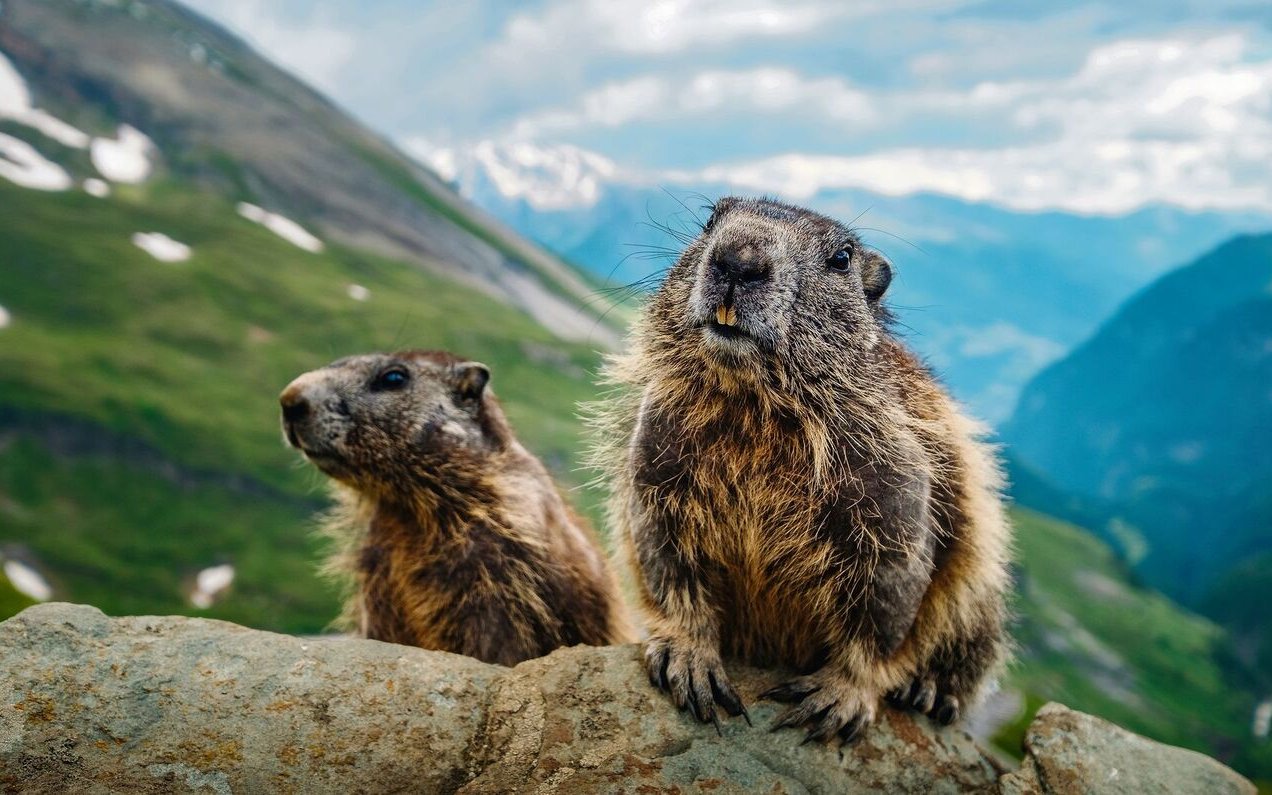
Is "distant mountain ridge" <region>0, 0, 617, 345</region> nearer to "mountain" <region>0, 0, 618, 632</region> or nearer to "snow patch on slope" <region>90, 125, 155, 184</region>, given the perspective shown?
"mountain" <region>0, 0, 618, 632</region>

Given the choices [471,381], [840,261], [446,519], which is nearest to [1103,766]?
[840,261]

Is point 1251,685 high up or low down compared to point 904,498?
A: down

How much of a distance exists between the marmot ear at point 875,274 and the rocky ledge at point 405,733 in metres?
2.95

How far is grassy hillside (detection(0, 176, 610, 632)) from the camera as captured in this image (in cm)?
6838

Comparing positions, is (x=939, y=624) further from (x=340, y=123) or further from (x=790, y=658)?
(x=340, y=123)

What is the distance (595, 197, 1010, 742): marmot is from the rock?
0.67 metres

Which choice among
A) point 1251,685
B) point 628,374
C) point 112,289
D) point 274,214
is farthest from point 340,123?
point 628,374

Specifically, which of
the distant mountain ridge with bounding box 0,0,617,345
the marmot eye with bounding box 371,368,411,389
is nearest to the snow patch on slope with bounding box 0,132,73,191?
the distant mountain ridge with bounding box 0,0,617,345

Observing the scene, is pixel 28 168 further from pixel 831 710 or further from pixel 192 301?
pixel 831 710

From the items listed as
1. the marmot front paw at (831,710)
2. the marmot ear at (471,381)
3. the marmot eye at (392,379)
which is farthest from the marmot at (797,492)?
the marmot eye at (392,379)

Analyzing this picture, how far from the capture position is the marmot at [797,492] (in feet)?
19.6

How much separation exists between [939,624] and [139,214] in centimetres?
13242

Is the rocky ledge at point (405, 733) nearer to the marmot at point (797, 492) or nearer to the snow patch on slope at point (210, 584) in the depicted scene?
the marmot at point (797, 492)

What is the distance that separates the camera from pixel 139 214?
118 metres
